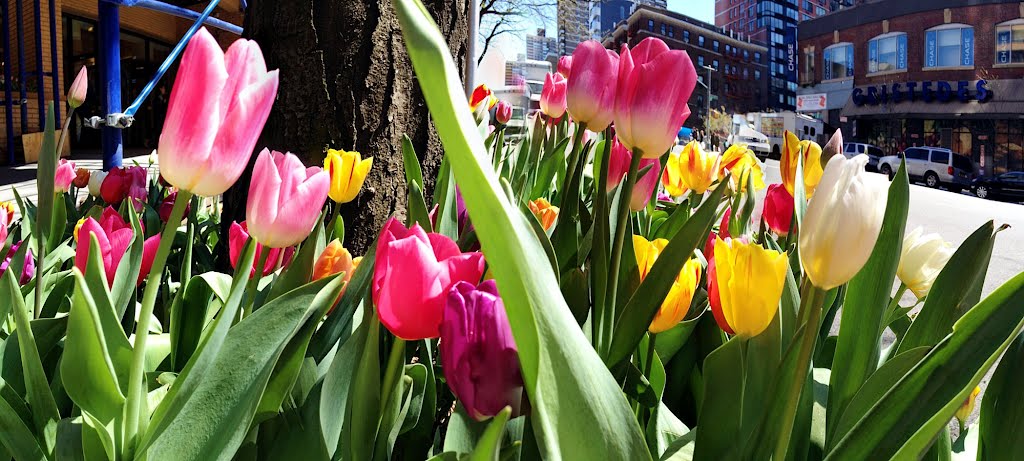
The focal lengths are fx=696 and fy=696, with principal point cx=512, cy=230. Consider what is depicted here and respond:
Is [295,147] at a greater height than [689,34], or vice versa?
[689,34]

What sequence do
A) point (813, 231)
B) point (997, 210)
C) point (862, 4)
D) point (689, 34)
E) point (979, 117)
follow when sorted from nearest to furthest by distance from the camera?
point (813, 231), point (997, 210), point (979, 117), point (862, 4), point (689, 34)

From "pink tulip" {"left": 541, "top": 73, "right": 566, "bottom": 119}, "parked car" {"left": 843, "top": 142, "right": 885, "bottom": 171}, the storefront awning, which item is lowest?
"pink tulip" {"left": 541, "top": 73, "right": 566, "bottom": 119}

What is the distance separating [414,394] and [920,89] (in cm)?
3051

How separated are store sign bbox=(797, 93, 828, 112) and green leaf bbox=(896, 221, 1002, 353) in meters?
34.1

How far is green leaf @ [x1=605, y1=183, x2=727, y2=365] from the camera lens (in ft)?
1.77

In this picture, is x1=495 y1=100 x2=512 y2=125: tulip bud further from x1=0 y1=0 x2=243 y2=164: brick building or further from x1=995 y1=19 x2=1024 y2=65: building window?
x1=995 y1=19 x2=1024 y2=65: building window

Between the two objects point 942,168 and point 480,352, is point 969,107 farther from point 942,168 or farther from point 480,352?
point 480,352

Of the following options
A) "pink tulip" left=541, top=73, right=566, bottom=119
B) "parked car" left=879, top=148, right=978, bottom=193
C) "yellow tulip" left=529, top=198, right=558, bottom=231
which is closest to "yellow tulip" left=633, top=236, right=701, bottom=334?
"yellow tulip" left=529, top=198, right=558, bottom=231

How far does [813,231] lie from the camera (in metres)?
0.41

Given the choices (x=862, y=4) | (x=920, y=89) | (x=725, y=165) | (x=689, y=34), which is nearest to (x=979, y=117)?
(x=920, y=89)

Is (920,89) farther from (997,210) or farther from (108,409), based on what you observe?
(108,409)

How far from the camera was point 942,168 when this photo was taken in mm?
20594

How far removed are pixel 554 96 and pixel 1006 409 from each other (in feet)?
3.97

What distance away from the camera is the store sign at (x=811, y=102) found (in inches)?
1237
